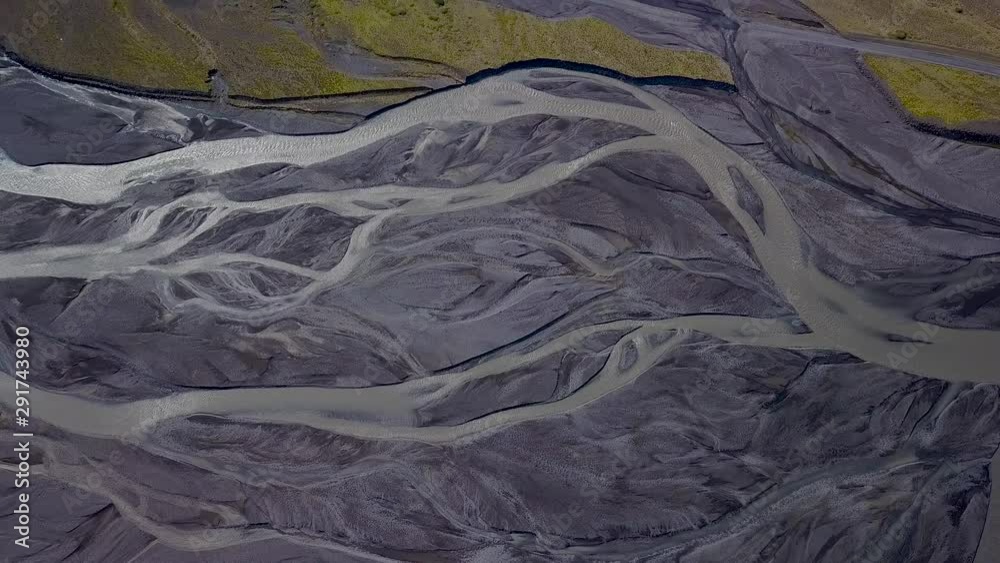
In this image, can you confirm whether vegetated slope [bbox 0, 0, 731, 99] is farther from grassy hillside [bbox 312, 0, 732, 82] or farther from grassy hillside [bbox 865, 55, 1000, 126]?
grassy hillside [bbox 865, 55, 1000, 126]

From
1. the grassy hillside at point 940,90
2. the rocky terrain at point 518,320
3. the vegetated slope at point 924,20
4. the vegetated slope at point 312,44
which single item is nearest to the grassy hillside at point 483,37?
the vegetated slope at point 312,44

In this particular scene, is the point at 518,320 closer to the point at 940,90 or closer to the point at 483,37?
the point at 483,37

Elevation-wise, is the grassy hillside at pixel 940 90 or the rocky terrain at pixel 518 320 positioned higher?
the grassy hillside at pixel 940 90

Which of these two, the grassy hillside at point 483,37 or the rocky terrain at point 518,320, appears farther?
the grassy hillside at point 483,37

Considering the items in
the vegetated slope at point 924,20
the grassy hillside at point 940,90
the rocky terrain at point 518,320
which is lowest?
the rocky terrain at point 518,320

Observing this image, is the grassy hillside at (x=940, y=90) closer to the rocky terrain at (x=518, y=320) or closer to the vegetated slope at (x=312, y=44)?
the rocky terrain at (x=518, y=320)

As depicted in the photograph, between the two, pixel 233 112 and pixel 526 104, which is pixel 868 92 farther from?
pixel 233 112

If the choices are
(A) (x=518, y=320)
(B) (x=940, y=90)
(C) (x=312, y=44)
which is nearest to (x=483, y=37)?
(C) (x=312, y=44)
